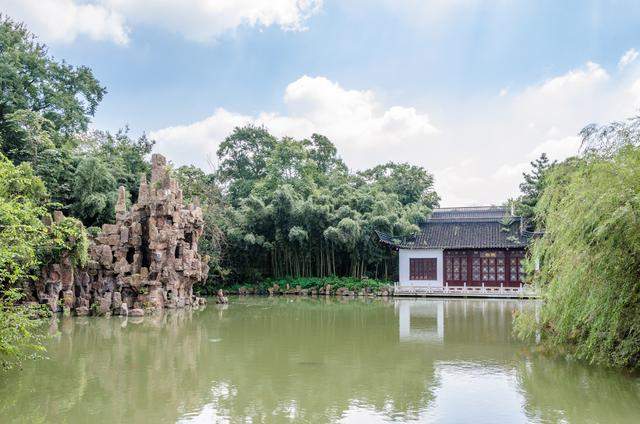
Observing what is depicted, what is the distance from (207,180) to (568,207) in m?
27.2

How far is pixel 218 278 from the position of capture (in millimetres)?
29500

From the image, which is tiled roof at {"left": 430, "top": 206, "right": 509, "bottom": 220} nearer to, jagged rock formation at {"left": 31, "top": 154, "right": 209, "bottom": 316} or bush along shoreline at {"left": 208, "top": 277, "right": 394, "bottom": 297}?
bush along shoreline at {"left": 208, "top": 277, "right": 394, "bottom": 297}

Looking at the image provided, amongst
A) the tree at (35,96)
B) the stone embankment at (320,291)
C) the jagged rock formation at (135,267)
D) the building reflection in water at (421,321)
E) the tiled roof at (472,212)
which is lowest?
the building reflection in water at (421,321)

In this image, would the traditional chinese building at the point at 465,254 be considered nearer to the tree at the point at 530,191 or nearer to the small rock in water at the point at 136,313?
the tree at the point at 530,191

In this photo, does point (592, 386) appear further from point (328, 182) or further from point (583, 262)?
point (328, 182)

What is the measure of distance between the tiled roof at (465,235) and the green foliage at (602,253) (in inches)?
794

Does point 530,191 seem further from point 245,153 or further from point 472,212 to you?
point 245,153

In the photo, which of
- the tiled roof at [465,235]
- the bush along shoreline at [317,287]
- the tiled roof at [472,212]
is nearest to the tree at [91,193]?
the bush along shoreline at [317,287]

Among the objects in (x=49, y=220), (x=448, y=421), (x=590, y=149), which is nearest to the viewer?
(x=448, y=421)

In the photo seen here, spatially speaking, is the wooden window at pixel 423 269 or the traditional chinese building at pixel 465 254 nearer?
the traditional chinese building at pixel 465 254

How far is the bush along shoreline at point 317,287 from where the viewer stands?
27547mm

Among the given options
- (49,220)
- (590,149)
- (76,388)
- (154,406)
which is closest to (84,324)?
(49,220)

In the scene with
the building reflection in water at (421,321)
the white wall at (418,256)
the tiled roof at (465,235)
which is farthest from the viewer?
the white wall at (418,256)

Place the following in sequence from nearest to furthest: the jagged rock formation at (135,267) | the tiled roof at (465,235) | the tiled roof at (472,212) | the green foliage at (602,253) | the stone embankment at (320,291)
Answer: the green foliage at (602,253)
the jagged rock formation at (135,267)
the stone embankment at (320,291)
the tiled roof at (465,235)
the tiled roof at (472,212)
